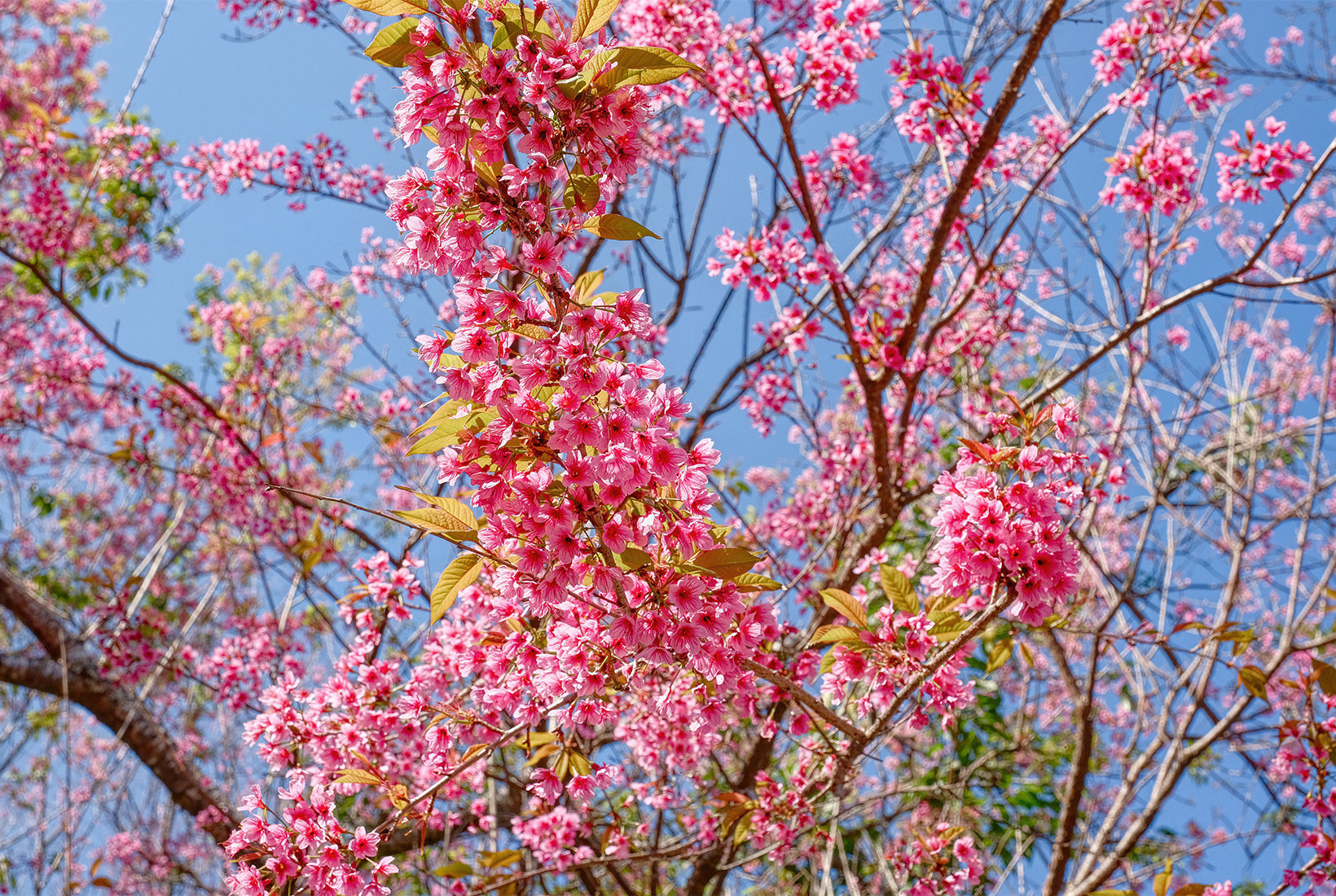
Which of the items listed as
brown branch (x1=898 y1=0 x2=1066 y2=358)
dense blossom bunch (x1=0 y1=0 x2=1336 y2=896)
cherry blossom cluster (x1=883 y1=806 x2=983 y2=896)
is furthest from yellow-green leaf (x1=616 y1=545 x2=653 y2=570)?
brown branch (x1=898 y1=0 x2=1066 y2=358)

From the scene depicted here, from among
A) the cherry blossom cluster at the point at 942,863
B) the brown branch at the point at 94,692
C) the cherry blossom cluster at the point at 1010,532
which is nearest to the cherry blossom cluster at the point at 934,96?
the cherry blossom cluster at the point at 1010,532

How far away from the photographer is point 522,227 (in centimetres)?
130

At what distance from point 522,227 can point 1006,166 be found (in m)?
3.26

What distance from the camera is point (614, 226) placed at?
135 centimetres

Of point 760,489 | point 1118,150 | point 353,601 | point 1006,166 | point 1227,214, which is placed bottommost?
point 353,601

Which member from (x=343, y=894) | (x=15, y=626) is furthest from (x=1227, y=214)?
(x=15, y=626)

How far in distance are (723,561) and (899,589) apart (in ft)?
2.09

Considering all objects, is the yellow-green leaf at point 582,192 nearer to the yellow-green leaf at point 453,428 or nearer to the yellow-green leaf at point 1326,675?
the yellow-green leaf at point 453,428

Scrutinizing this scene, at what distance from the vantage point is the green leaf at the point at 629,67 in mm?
1249

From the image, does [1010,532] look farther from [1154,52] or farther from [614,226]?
[1154,52]

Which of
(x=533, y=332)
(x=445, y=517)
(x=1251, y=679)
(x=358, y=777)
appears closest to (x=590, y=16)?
(x=533, y=332)

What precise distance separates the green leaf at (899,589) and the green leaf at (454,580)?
2.90ft

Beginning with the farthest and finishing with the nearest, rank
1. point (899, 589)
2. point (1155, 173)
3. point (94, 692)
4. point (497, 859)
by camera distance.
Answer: point (94, 692) → point (1155, 173) → point (497, 859) → point (899, 589)

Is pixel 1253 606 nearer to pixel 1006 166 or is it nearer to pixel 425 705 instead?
pixel 1006 166
